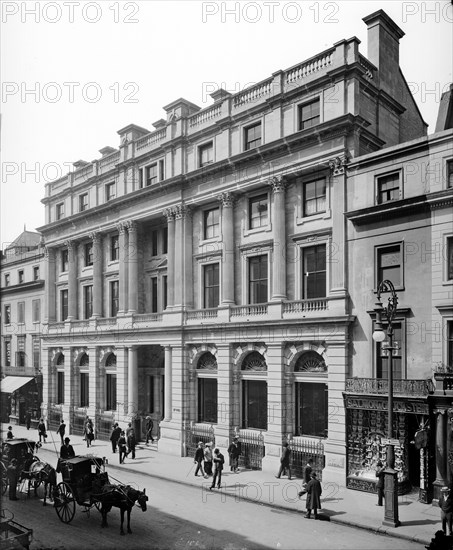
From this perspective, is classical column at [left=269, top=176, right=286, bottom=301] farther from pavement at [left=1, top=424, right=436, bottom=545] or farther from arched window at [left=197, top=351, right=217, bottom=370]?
pavement at [left=1, top=424, right=436, bottom=545]

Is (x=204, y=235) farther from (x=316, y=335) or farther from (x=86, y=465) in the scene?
(x=86, y=465)

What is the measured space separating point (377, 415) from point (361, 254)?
7.17 metres

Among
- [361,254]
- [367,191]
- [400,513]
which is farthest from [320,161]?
[400,513]

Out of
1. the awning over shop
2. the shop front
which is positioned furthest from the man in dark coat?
the awning over shop

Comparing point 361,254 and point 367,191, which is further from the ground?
point 367,191

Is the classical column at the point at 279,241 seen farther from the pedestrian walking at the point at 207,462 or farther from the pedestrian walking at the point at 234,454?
the pedestrian walking at the point at 207,462

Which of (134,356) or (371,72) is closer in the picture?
(371,72)

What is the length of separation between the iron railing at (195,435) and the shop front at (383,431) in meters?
9.22

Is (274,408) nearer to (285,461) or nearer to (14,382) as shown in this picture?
(285,461)

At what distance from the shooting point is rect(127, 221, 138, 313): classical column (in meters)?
34.3

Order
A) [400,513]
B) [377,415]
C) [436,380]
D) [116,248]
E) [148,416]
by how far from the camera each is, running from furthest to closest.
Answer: [116,248] < [148,416] < [377,415] < [436,380] < [400,513]

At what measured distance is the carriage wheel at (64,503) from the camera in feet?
54.9

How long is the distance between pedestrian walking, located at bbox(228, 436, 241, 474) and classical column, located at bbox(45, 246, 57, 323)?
23258 mm

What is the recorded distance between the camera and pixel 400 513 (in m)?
18.3
